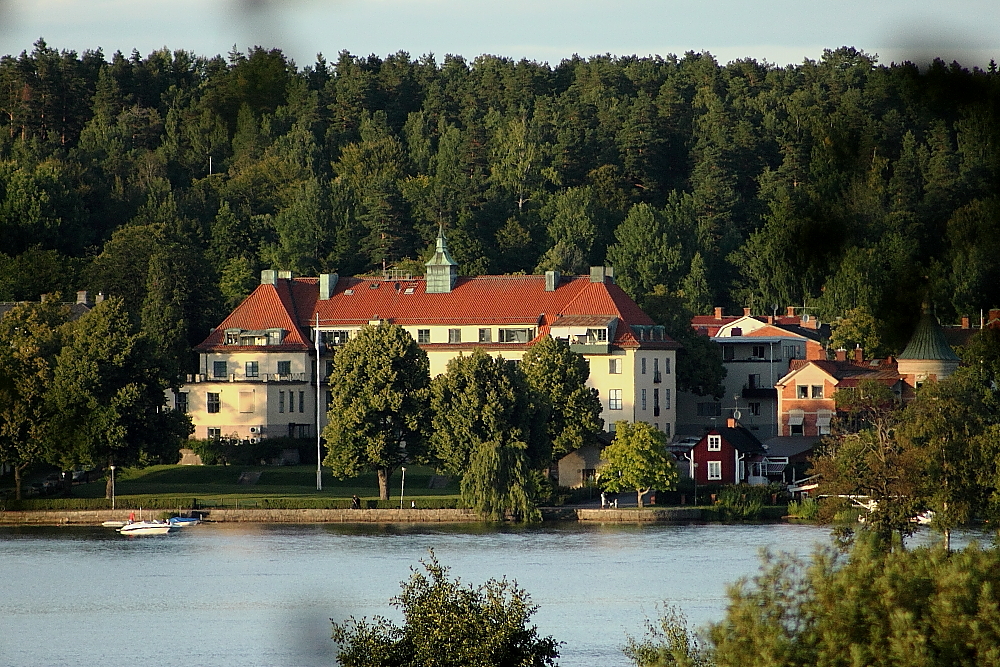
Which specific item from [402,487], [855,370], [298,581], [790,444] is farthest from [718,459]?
[298,581]

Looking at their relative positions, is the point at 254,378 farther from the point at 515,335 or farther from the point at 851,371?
the point at 851,371

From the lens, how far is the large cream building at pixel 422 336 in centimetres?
8250

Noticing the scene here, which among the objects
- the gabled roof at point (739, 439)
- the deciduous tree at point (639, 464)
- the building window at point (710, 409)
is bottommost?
the deciduous tree at point (639, 464)

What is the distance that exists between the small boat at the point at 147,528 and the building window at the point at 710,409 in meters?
33.3

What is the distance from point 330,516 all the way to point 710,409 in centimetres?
2949

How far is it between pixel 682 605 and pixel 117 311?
105 feet

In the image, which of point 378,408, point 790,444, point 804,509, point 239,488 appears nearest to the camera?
point 804,509

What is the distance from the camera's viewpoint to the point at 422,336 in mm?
86500

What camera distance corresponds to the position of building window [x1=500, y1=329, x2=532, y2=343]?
85.4 metres

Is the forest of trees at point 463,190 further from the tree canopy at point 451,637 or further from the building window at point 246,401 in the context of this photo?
the tree canopy at point 451,637

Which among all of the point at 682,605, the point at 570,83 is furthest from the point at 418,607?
the point at 570,83

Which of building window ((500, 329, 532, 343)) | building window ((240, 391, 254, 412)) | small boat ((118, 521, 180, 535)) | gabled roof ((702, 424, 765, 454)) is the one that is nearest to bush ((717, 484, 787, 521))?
gabled roof ((702, 424, 765, 454))

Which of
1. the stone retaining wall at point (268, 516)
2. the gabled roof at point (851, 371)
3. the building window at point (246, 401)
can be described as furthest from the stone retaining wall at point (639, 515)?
the building window at point (246, 401)

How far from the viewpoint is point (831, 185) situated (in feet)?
33.7
